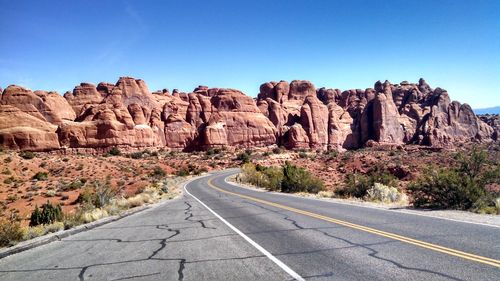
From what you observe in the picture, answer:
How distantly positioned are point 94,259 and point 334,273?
15.6ft

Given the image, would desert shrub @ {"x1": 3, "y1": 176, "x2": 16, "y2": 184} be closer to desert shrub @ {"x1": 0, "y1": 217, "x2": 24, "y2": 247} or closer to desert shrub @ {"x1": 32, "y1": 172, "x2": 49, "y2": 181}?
desert shrub @ {"x1": 32, "y1": 172, "x2": 49, "y2": 181}

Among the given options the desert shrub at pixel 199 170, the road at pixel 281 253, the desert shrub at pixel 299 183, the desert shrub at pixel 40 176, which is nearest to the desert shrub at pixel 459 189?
the road at pixel 281 253

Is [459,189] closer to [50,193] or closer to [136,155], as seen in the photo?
[50,193]

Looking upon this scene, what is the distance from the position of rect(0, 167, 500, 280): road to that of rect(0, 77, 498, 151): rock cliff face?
78.6 m

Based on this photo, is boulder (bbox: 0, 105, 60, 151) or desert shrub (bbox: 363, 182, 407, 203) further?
boulder (bbox: 0, 105, 60, 151)

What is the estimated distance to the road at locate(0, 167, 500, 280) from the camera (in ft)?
19.0

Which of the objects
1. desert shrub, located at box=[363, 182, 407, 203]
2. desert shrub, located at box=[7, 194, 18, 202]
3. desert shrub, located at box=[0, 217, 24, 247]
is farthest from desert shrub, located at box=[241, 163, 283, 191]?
desert shrub, located at box=[0, 217, 24, 247]

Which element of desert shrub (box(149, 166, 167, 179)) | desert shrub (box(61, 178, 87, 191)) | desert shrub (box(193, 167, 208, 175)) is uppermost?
A: desert shrub (box(61, 178, 87, 191))

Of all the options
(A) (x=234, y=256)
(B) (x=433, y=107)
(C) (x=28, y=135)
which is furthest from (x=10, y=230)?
(B) (x=433, y=107)

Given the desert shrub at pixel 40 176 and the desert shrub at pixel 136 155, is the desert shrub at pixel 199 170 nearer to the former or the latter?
the desert shrub at pixel 136 155

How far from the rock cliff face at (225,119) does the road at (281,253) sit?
78637mm

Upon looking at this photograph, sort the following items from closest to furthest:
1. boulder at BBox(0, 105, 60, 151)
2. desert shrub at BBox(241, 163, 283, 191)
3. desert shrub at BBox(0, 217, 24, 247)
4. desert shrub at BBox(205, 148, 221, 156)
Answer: desert shrub at BBox(0, 217, 24, 247) < desert shrub at BBox(241, 163, 283, 191) < boulder at BBox(0, 105, 60, 151) < desert shrub at BBox(205, 148, 221, 156)

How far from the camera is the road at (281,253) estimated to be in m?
5.80

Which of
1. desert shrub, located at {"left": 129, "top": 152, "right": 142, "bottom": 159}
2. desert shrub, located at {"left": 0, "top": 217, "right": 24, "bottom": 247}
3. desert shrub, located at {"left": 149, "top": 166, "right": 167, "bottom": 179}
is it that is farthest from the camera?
desert shrub, located at {"left": 129, "top": 152, "right": 142, "bottom": 159}
